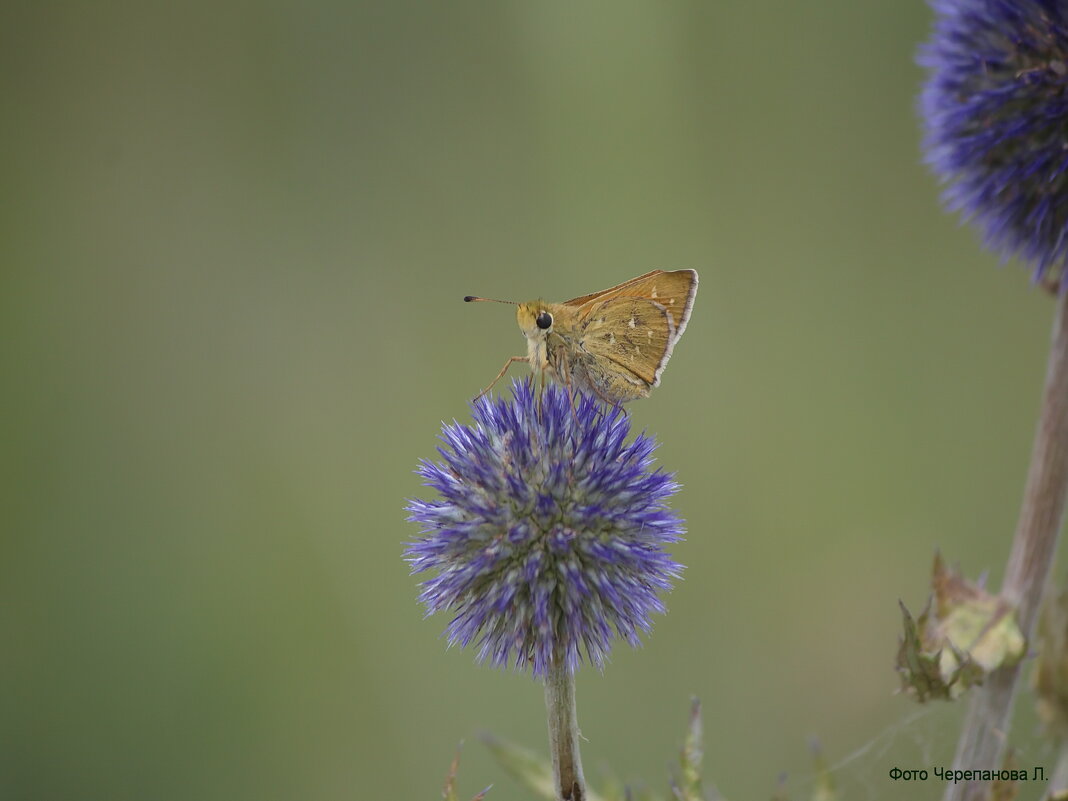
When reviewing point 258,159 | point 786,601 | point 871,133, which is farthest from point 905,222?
point 258,159

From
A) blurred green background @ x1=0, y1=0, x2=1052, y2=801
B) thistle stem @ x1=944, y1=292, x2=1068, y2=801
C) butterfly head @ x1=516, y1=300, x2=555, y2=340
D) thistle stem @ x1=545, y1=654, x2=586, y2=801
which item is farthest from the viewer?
blurred green background @ x1=0, y1=0, x2=1052, y2=801

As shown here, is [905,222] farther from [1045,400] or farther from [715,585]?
[1045,400]

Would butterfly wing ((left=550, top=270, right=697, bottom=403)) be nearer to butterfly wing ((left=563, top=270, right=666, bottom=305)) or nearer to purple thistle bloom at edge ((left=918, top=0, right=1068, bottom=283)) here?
butterfly wing ((left=563, top=270, right=666, bottom=305))

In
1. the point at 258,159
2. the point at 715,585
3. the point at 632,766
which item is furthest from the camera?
the point at 258,159

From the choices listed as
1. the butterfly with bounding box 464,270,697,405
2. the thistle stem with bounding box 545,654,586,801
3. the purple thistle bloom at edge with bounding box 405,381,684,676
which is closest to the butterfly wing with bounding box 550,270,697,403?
the butterfly with bounding box 464,270,697,405

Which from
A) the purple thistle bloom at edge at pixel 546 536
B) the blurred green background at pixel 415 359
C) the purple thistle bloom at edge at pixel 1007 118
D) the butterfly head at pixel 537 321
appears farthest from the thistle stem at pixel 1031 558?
the blurred green background at pixel 415 359

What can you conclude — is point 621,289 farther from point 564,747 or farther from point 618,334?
point 564,747
